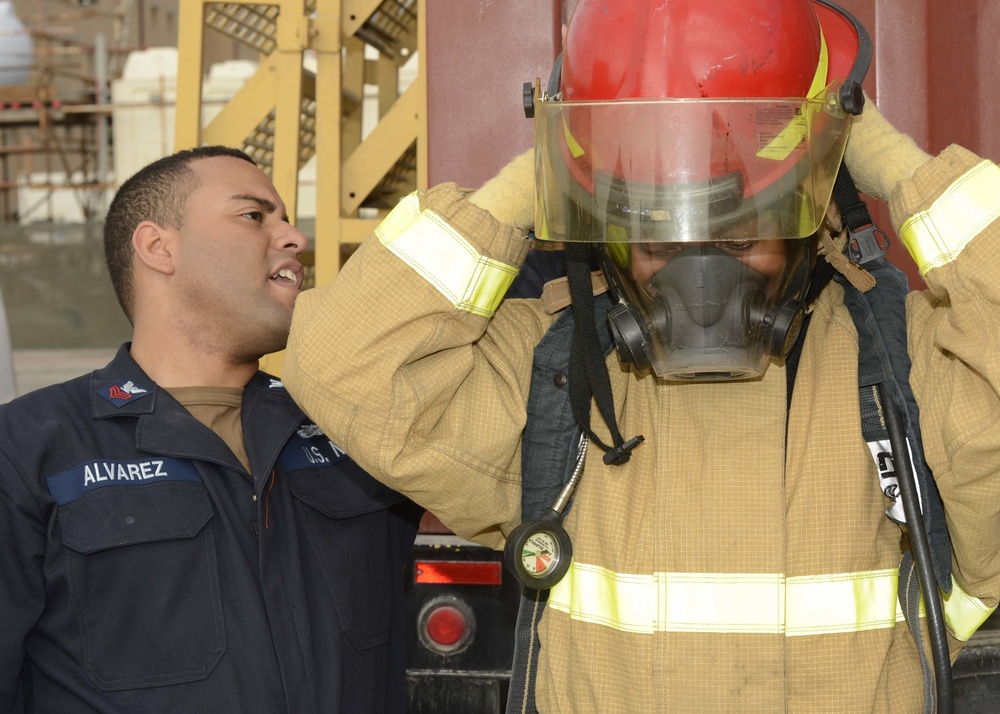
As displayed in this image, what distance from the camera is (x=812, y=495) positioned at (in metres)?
1.68

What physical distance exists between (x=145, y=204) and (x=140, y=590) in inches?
34.1

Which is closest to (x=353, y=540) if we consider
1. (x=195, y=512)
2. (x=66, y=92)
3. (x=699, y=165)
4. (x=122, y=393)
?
(x=195, y=512)

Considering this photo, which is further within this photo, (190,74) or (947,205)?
(190,74)

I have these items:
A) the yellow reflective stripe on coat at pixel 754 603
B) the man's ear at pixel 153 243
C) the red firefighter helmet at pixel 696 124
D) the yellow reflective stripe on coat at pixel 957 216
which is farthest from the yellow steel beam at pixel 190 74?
the yellow reflective stripe on coat at pixel 957 216

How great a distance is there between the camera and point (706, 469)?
68.1 inches

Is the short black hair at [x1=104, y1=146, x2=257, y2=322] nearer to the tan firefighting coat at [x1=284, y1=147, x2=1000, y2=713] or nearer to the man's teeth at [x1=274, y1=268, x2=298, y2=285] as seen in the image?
the man's teeth at [x1=274, y1=268, x2=298, y2=285]

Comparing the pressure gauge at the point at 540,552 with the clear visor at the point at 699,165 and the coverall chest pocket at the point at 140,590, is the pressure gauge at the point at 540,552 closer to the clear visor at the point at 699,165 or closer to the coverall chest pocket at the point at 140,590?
the clear visor at the point at 699,165

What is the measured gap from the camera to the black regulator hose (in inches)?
63.6

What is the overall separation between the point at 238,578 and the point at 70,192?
1572cm

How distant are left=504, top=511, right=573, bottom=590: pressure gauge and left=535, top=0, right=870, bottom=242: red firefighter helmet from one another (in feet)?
1.45

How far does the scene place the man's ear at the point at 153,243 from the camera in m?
2.34

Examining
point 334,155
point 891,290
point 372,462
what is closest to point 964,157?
point 891,290

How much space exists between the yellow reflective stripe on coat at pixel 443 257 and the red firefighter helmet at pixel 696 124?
0.13 metres

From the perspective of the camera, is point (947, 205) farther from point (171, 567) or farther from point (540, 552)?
point (171, 567)
